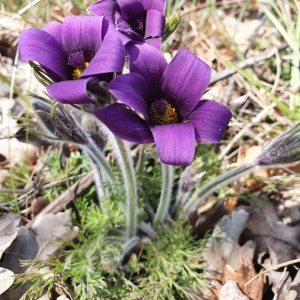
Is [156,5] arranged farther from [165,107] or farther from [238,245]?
[238,245]

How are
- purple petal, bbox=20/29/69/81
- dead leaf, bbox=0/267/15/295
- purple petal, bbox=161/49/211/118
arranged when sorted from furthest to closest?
dead leaf, bbox=0/267/15/295 → purple petal, bbox=161/49/211/118 → purple petal, bbox=20/29/69/81

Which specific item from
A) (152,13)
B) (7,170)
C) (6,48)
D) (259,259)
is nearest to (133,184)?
(152,13)

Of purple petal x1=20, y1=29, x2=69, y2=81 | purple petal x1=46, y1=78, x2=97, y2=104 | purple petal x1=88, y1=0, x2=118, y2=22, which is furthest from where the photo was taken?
purple petal x1=88, y1=0, x2=118, y2=22

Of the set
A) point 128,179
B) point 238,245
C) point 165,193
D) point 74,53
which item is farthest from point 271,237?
point 74,53

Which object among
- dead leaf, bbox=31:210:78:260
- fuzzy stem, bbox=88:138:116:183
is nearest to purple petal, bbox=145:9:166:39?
fuzzy stem, bbox=88:138:116:183

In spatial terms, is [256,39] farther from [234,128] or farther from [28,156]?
[28,156]

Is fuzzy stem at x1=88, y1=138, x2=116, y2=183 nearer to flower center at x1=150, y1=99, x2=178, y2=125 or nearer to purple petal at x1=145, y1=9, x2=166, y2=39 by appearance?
flower center at x1=150, y1=99, x2=178, y2=125

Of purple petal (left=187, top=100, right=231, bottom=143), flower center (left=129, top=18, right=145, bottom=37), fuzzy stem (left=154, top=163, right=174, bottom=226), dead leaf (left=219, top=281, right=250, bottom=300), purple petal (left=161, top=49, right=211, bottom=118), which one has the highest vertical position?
flower center (left=129, top=18, right=145, bottom=37)
